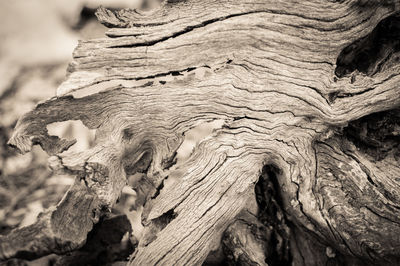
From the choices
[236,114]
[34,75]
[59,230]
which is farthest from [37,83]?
[236,114]

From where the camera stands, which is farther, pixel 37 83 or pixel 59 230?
pixel 37 83

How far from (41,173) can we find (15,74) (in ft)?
3.92

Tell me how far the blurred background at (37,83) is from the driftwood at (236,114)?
75cm

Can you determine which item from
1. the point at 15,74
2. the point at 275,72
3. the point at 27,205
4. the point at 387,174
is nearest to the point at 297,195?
the point at 387,174

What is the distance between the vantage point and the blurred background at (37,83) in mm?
3047

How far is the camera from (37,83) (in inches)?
136

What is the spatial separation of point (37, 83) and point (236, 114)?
2.52m

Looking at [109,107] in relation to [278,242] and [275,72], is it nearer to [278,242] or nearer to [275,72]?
[275,72]

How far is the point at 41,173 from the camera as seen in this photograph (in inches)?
126

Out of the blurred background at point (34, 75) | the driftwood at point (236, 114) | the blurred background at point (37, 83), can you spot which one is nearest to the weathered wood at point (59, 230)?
the driftwood at point (236, 114)

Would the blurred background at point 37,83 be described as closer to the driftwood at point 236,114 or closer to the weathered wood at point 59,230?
the driftwood at point 236,114

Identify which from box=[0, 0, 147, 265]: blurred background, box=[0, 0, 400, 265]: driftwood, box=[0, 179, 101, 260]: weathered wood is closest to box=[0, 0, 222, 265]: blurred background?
box=[0, 0, 147, 265]: blurred background

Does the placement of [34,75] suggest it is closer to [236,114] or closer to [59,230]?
[59,230]

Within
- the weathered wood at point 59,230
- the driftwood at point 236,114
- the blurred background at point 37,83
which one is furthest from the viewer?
the blurred background at point 37,83
